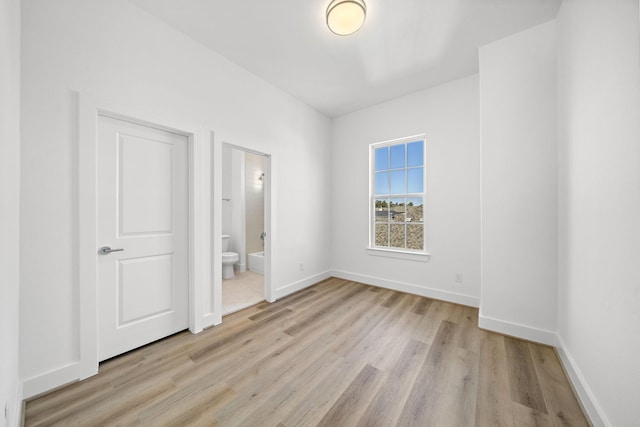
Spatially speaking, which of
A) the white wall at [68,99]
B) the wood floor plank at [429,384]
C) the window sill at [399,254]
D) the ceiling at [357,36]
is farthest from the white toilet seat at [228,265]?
the wood floor plank at [429,384]

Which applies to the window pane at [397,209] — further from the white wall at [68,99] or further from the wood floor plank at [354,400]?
the white wall at [68,99]

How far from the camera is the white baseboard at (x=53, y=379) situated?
4.84 feet

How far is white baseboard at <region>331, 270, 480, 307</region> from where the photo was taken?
2.99 m

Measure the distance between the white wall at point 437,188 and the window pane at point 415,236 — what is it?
14 cm

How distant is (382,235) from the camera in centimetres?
385

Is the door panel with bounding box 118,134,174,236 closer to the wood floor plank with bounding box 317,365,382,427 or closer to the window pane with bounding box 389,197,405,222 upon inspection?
the wood floor plank with bounding box 317,365,382,427

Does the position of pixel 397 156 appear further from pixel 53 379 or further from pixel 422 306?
pixel 53 379

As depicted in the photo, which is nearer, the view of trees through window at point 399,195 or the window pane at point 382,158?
the view of trees through window at point 399,195

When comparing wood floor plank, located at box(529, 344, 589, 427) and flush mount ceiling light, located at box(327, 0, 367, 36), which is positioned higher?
flush mount ceiling light, located at box(327, 0, 367, 36)

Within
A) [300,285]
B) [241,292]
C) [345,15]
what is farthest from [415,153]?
[241,292]

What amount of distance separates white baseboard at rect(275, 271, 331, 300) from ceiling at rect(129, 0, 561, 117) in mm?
2823

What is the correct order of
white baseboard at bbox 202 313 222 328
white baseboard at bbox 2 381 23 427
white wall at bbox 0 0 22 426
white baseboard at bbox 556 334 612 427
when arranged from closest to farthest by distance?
white wall at bbox 0 0 22 426 → white baseboard at bbox 2 381 23 427 → white baseboard at bbox 556 334 612 427 → white baseboard at bbox 202 313 222 328

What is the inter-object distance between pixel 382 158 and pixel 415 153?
524 millimetres

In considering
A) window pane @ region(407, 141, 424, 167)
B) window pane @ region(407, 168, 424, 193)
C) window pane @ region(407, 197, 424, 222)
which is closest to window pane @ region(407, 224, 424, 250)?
window pane @ region(407, 197, 424, 222)
